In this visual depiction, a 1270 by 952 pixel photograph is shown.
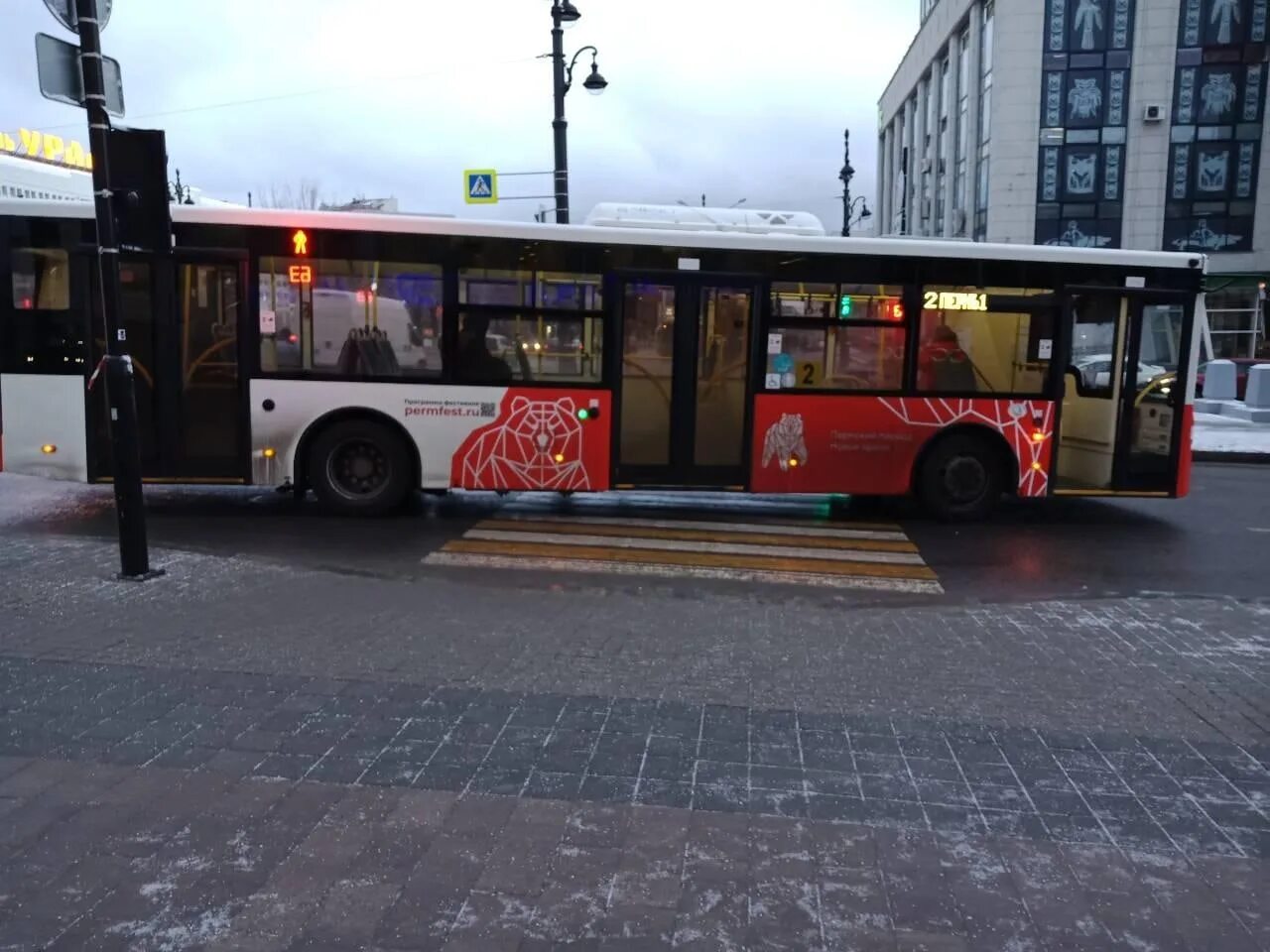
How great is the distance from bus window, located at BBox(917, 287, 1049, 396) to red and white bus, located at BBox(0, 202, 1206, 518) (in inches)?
0.9

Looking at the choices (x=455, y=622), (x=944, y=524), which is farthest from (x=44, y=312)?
(x=944, y=524)

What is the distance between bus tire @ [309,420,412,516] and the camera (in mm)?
10078

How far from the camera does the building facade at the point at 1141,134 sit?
3894 cm

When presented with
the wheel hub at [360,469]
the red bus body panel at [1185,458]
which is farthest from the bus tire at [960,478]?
the wheel hub at [360,469]

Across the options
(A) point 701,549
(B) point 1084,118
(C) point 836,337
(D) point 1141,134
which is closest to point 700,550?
(A) point 701,549

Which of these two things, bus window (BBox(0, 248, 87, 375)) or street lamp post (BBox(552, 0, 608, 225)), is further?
street lamp post (BBox(552, 0, 608, 225))

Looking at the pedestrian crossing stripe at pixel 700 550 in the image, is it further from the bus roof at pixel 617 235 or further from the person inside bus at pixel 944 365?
the bus roof at pixel 617 235

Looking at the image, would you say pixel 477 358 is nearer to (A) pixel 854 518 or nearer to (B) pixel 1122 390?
(A) pixel 854 518

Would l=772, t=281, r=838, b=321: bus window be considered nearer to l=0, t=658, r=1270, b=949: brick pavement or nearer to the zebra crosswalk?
the zebra crosswalk

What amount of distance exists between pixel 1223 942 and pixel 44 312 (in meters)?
10.3

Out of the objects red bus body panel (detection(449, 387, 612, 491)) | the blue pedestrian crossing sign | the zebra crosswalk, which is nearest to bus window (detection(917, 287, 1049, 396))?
the zebra crosswalk

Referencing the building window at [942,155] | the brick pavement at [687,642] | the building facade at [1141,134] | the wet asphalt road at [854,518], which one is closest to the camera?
the brick pavement at [687,642]

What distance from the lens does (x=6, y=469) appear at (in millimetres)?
9805

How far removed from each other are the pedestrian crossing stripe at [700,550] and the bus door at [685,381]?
64 centimetres
